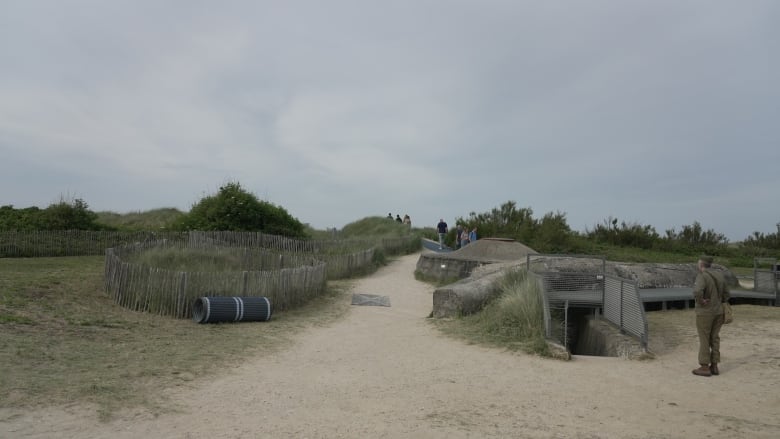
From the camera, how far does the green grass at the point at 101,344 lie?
5.57 m

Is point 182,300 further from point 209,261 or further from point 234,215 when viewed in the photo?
point 234,215

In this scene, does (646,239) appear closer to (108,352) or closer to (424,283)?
(424,283)

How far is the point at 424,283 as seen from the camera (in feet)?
57.9

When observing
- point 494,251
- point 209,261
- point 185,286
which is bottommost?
point 185,286

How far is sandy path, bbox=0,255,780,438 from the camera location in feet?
15.7

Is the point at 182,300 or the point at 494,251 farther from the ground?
the point at 494,251

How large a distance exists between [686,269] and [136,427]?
14.1 metres

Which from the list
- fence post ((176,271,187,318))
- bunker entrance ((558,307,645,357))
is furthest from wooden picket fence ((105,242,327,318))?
bunker entrance ((558,307,645,357))

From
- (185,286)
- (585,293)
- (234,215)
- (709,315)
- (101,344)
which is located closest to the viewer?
(709,315)

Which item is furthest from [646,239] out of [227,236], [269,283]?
[269,283]

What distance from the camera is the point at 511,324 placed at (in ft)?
30.2

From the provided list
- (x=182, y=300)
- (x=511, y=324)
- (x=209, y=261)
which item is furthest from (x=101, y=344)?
(x=209, y=261)

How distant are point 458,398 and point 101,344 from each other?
522 centimetres

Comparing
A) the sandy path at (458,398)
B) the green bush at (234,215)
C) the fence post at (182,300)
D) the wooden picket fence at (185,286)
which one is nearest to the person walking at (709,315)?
the sandy path at (458,398)
